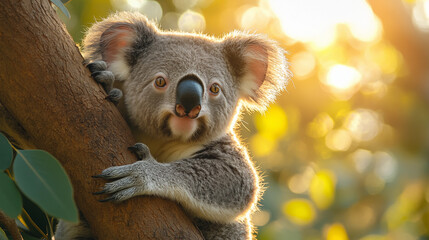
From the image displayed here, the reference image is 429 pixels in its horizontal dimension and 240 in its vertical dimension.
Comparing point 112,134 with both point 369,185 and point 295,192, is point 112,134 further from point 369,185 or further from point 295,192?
point 369,185

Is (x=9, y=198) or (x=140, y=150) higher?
(x=140, y=150)

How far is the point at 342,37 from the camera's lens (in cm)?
749

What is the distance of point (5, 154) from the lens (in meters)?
1.50

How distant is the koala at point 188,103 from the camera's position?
218 cm

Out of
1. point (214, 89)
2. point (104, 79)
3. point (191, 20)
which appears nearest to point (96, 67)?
point (104, 79)

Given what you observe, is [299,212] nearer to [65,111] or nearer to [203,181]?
[203,181]

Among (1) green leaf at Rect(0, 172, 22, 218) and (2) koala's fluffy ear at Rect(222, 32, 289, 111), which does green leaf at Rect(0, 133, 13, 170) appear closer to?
(1) green leaf at Rect(0, 172, 22, 218)

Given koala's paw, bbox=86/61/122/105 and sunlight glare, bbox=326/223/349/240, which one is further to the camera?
sunlight glare, bbox=326/223/349/240

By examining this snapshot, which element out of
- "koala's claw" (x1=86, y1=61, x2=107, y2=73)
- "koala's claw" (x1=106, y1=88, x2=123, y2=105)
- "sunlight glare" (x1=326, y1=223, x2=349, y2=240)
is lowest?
"koala's claw" (x1=106, y1=88, x2=123, y2=105)

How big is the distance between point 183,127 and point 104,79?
44 cm

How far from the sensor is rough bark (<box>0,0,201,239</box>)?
170 cm

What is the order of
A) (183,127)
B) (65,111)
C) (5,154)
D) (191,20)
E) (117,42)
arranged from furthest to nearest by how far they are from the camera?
(191,20) → (117,42) → (183,127) → (65,111) → (5,154)

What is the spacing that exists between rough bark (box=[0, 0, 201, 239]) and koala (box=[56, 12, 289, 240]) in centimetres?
16

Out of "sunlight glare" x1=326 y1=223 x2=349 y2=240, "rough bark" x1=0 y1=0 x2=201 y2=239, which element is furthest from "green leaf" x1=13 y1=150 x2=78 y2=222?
"sunlight glare" x1=326 y1=223 x2=349 y2=240
